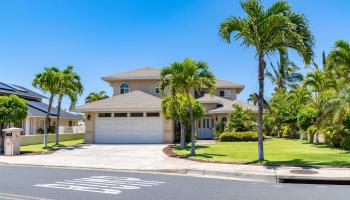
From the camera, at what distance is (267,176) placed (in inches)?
484

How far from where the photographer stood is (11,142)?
22.0 metres

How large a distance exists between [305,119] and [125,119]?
14.4m

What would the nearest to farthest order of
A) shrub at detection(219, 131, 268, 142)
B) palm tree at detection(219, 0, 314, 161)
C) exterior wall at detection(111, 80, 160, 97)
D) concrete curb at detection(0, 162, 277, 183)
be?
concrete curb at detection(0, 162, 277, 183), palm tree at detection(219, 0, 314, 161), shrub at detection(219, 131, 268, 142), exterior wall at detection(111, 80, 160, 97)

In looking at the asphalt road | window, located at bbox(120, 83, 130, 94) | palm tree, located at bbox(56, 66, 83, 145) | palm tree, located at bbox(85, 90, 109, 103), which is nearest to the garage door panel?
palm tree, located at bbox(56, 66, 83, 145)

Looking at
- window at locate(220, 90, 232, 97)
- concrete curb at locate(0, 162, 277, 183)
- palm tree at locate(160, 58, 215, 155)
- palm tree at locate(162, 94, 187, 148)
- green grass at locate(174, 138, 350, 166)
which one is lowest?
concrete curb at locate(0, 162, 277, 183)

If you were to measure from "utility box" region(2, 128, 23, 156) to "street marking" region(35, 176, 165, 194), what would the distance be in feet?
37.1

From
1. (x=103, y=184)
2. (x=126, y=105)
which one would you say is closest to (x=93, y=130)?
(x=126, y=105)

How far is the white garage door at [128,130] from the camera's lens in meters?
29.6

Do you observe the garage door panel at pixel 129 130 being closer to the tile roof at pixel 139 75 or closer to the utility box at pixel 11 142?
the tile roof at pixel 139 75

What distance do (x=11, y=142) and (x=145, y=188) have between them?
1459 cm

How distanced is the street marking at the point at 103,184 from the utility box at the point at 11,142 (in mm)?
11320

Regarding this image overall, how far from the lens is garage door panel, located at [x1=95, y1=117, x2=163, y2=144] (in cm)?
2956

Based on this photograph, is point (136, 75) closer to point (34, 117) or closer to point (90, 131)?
point (90, 131)

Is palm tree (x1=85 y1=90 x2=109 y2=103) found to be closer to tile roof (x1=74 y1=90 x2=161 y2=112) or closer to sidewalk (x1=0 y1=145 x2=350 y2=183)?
tile roof (x1=74 y1=90 x2=161 y2=112)
